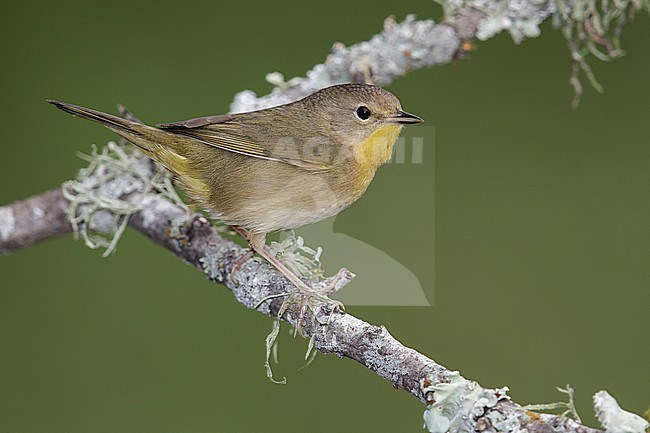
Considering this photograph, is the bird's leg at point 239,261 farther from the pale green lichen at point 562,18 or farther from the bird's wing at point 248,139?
the pale green lichen at point 562,18

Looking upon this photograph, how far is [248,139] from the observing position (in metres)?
2.88

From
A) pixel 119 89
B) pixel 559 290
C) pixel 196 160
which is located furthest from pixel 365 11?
pixel 196 160

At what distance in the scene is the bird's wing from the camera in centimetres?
283

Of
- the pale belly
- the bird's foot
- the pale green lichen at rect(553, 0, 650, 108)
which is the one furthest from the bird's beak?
the pale green lichen at rect(553, 0, 650, 108)

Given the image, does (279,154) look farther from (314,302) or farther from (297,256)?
(314,302)

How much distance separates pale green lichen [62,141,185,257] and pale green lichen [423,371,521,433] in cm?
153

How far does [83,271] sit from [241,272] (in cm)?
170

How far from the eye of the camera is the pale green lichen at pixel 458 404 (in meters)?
1.90

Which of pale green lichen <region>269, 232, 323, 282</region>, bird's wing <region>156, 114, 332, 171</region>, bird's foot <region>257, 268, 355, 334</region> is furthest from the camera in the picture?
bird's wing <region>156, 114, 332, 171</region>

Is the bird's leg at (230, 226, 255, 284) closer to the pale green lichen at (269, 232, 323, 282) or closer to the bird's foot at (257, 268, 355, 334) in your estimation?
the pale green lichen at (269, 232, 323, 282)

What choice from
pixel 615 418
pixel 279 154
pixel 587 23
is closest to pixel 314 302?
pixel 279 154

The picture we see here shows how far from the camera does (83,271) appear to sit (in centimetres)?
423

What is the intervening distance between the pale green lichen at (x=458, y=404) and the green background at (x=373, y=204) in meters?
1.65

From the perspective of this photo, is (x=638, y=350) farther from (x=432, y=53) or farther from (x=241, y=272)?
(x=241, y=272)
